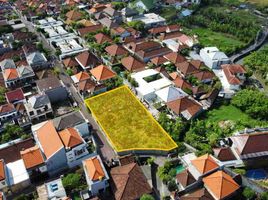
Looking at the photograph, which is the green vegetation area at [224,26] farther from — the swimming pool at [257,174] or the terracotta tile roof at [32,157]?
the terracotta tile roof at [32,157]

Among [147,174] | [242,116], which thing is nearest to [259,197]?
[147,174]

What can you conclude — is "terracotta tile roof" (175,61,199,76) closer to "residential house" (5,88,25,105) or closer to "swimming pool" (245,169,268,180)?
"swimming pool" (245,169,268,180)

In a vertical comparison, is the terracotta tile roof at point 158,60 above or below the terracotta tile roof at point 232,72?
above

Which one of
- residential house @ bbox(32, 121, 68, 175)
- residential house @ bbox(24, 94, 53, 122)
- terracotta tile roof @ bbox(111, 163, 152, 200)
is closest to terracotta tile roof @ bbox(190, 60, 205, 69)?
residential house @ bbox(24, 94, 53, 122)

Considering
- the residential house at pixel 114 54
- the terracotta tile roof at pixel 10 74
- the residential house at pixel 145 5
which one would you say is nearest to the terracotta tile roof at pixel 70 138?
the terracotta tile roof at pixel 10 74

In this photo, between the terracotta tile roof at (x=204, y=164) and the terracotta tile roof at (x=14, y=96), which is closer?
the terracotta tile roof at (x=204, y=164)

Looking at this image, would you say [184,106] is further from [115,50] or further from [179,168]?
[115,50]

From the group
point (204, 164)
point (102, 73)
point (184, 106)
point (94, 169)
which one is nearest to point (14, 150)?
point (94, 169)
